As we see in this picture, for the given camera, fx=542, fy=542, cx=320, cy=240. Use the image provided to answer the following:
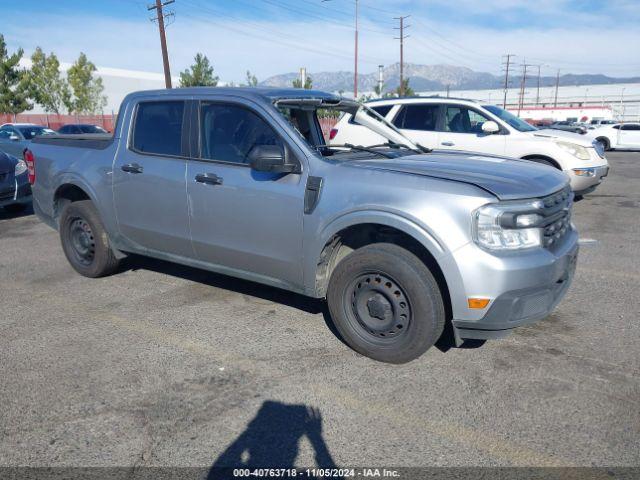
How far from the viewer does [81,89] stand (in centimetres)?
4203

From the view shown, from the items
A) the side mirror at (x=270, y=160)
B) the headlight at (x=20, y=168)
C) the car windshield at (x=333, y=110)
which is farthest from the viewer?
the headlight at (x=20, y=168)

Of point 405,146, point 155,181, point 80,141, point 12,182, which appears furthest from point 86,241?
point 12,182

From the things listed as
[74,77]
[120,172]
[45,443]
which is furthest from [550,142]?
[74,77]

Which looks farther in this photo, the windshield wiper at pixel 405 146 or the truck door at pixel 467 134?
the truck door at pixel 467 134

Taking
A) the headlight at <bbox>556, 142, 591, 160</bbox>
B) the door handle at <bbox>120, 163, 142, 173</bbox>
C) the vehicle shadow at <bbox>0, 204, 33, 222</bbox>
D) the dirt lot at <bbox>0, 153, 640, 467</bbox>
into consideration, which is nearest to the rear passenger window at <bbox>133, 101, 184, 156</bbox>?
the door handle at <bbox>120, 163, 142, 173</bbox>

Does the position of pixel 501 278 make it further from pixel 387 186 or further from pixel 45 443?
pixel 45 443

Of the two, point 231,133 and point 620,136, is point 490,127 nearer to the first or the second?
point 231,133

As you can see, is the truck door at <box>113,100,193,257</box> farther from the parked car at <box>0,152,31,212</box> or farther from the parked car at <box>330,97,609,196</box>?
the parked car at <box>0,152,31,212</box>

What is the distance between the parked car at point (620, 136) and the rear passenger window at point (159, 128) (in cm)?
2452

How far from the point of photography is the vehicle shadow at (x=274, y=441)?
265 centimetres

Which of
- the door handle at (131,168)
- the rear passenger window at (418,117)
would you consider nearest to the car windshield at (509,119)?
the rear passenger window at (418,117)

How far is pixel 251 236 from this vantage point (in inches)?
164

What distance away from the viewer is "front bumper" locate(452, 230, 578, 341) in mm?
3166

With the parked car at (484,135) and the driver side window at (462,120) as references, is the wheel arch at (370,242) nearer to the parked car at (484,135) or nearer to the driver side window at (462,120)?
the parked car at (484,135)
